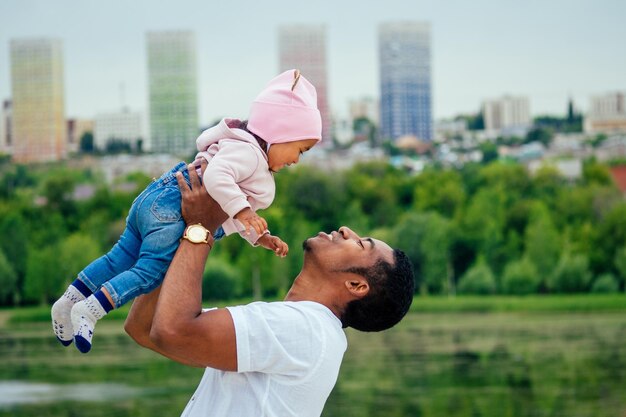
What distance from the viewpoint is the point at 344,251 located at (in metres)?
2.35

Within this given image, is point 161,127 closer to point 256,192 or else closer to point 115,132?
point 115,132

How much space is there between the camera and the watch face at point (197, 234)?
2.18 metres

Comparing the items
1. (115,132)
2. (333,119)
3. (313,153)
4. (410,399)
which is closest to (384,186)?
(313,153)

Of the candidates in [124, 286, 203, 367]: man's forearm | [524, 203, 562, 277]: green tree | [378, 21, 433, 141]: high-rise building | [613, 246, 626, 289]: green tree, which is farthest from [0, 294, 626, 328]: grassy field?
[378, 21, 433, 141]: high-rise building

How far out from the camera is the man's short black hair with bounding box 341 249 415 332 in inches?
92.6

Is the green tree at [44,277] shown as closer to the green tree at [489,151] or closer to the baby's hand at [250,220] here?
the green tree at [489,151]

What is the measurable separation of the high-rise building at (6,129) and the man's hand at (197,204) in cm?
7846

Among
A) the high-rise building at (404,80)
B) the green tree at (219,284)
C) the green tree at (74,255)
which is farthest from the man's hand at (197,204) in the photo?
the high-rise building at (404,80)

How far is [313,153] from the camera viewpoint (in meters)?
74.1

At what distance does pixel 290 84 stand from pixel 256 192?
0.22 meters

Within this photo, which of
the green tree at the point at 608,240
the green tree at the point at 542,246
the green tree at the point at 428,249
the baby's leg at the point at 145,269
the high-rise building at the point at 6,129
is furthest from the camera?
the high-rise building at the point at 6,129

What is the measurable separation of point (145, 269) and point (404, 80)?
9011 centimetres

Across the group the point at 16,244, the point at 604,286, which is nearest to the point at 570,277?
the point at 604,286

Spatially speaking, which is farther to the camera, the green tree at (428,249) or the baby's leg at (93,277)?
the green tree at (428,249)
